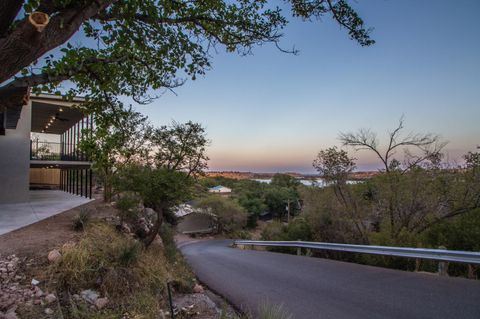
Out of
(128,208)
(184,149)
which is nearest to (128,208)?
(128,208)

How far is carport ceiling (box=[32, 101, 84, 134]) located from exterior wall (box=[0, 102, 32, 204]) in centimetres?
165

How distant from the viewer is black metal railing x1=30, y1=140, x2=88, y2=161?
64.9 feet

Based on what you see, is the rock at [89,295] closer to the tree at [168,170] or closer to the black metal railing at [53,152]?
the tree at [168,170]

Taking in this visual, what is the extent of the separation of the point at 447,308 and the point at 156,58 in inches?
266

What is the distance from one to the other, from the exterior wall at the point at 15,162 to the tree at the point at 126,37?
1285 centimetres

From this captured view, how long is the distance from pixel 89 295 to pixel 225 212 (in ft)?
126

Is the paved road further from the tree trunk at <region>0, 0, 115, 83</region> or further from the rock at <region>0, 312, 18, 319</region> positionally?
the tree trunk at <region>0, 0, 115, 83</region>

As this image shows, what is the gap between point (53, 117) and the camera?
70.9 feet

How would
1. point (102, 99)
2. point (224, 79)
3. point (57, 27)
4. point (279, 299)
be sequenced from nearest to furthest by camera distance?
point (57, 27), point (279, 299), point (102, 99), point (224, 79)

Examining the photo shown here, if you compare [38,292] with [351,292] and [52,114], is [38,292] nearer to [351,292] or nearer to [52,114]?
[351,292]

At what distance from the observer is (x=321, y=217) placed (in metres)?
15.2

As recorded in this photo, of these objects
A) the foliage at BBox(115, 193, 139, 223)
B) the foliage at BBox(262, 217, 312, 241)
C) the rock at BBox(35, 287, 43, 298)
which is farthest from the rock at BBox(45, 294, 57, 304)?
the foliage at BBox(262, 217, 312, 241)

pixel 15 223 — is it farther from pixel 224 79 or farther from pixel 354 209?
pixel 354 209

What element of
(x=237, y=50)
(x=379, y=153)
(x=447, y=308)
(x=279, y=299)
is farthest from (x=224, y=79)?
(x=447, y=308)
